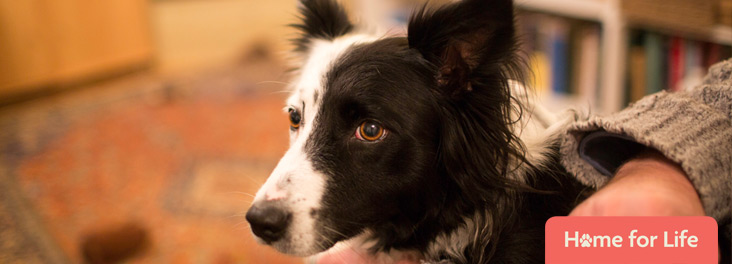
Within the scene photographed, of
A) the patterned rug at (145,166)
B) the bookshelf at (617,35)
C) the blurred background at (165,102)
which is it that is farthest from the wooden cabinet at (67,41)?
the bookshelf at (617,35)

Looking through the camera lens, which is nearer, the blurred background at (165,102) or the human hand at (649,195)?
the human hand at (649,195)

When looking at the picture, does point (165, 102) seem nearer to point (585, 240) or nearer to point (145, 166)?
point (145, 166)

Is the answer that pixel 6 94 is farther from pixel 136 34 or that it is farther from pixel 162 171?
pixel 162 171

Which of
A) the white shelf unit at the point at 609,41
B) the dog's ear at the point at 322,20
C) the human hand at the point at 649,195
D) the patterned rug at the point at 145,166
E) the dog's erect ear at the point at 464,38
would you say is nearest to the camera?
the human hand at the point at 649,195

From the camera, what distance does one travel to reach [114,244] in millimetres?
2094

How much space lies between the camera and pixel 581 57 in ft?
9.95

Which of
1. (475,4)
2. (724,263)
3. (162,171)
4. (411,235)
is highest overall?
(475,4)

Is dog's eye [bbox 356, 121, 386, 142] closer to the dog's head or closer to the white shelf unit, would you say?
the dog's head

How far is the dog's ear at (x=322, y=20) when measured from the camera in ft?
5.25

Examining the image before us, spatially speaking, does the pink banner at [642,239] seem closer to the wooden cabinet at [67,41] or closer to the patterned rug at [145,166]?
the patterned rug at [145,166]

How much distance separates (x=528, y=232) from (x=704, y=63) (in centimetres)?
193

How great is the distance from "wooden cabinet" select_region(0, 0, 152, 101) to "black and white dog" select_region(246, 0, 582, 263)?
11.1 feet

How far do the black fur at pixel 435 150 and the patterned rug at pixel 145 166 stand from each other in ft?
1.62

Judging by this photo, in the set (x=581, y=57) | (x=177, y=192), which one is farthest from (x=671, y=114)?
(x=177, y=192)
